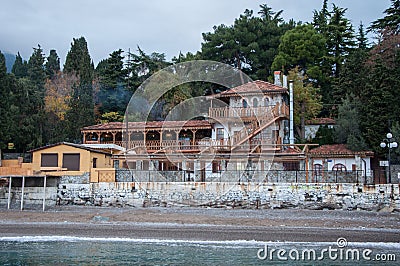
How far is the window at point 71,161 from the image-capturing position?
29.0 m

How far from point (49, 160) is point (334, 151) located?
20.4 m

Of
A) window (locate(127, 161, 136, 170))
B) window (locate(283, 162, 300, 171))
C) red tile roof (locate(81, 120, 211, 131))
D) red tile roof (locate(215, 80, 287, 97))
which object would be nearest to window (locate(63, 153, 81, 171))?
window (locate(127, 161, 136, 170))

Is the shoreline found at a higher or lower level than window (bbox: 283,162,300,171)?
lower

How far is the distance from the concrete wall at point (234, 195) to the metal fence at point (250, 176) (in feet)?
3.18

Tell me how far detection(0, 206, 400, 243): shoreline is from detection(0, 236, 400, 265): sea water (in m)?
0.80

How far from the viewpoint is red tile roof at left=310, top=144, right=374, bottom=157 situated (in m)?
30.2

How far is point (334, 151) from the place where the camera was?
1240 inches

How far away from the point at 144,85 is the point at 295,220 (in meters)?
30.5

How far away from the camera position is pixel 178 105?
140ft

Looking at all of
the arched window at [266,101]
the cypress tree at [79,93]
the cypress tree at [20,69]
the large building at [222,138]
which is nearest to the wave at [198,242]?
the large building at [222,138]

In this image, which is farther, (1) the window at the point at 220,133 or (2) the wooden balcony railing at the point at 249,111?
(1) the window at the point at 220,133

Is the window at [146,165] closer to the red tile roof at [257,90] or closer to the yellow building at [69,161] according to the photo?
the yellow building at [69,161]

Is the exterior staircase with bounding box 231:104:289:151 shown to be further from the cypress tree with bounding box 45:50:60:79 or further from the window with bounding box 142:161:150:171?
the cypress tree with bounding box 45:50:60:79
